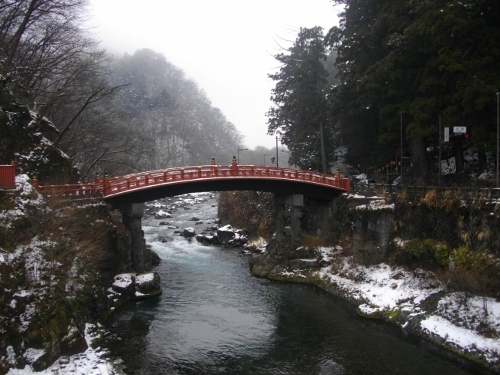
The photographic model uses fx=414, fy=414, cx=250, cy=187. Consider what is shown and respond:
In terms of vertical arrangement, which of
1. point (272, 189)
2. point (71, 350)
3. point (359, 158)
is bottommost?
point (71, 350)

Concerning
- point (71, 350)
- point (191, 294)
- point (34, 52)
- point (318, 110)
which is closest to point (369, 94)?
point (318, 110)

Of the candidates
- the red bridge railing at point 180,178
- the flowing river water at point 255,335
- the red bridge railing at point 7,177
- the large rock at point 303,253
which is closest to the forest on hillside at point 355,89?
the red bridge railing at point 180,178

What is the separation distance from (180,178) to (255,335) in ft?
41.3

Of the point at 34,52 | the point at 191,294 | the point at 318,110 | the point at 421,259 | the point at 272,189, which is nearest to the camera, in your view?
the point at 421,259

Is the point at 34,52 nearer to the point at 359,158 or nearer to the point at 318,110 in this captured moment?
the point at 318,110

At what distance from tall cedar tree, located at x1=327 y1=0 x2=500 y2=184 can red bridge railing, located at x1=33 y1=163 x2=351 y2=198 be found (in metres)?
6.89

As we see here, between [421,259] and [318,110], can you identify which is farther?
[318,110]

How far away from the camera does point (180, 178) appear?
2861cm

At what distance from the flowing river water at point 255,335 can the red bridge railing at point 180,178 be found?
7.17 meters

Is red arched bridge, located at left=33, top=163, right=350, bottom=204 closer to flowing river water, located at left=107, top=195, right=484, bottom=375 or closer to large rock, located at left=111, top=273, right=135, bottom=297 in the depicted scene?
large rock, located at left=111, top=273, right=135, bottom=297

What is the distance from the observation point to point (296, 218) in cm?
3397

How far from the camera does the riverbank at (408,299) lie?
1762 centimetres

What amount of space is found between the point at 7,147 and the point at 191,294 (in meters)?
14.1

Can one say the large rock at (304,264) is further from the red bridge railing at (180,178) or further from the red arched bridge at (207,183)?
the red bridge railing at (180,178)
